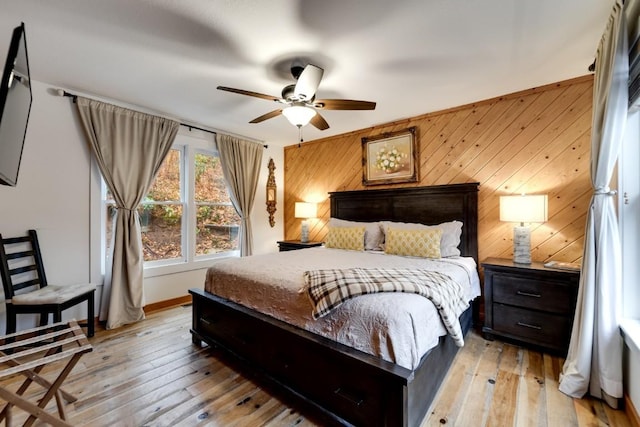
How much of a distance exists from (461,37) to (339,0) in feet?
3.11

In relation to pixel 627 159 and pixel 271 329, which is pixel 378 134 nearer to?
pixel 627 159

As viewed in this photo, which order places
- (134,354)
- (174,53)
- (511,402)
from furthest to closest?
(134,354), (174,53), (511,402)

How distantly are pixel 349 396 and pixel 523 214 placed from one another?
7.11 ft

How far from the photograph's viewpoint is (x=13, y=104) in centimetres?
128

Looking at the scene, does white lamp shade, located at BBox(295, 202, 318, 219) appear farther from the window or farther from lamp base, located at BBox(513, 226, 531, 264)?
lamp base, located at BBox(513, 226, 531, 264)

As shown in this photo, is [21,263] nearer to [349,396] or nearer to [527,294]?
[349,396]

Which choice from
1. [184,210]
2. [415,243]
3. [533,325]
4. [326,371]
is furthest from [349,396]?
[184,210]

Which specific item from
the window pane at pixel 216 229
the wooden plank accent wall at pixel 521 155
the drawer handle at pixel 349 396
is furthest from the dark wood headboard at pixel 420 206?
the drawer handle at pixel 349 396

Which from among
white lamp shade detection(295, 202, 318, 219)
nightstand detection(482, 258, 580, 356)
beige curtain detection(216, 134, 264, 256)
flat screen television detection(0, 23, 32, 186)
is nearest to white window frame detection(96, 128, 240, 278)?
beige curtain detection(216, 134, 264, 256)

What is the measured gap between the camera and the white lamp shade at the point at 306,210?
173 inches

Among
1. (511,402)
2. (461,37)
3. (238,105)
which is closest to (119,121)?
(238,105)

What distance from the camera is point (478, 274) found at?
3.04 m

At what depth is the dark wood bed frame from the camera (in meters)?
1.37

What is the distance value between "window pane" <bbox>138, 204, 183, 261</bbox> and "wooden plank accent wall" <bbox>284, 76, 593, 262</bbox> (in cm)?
303
